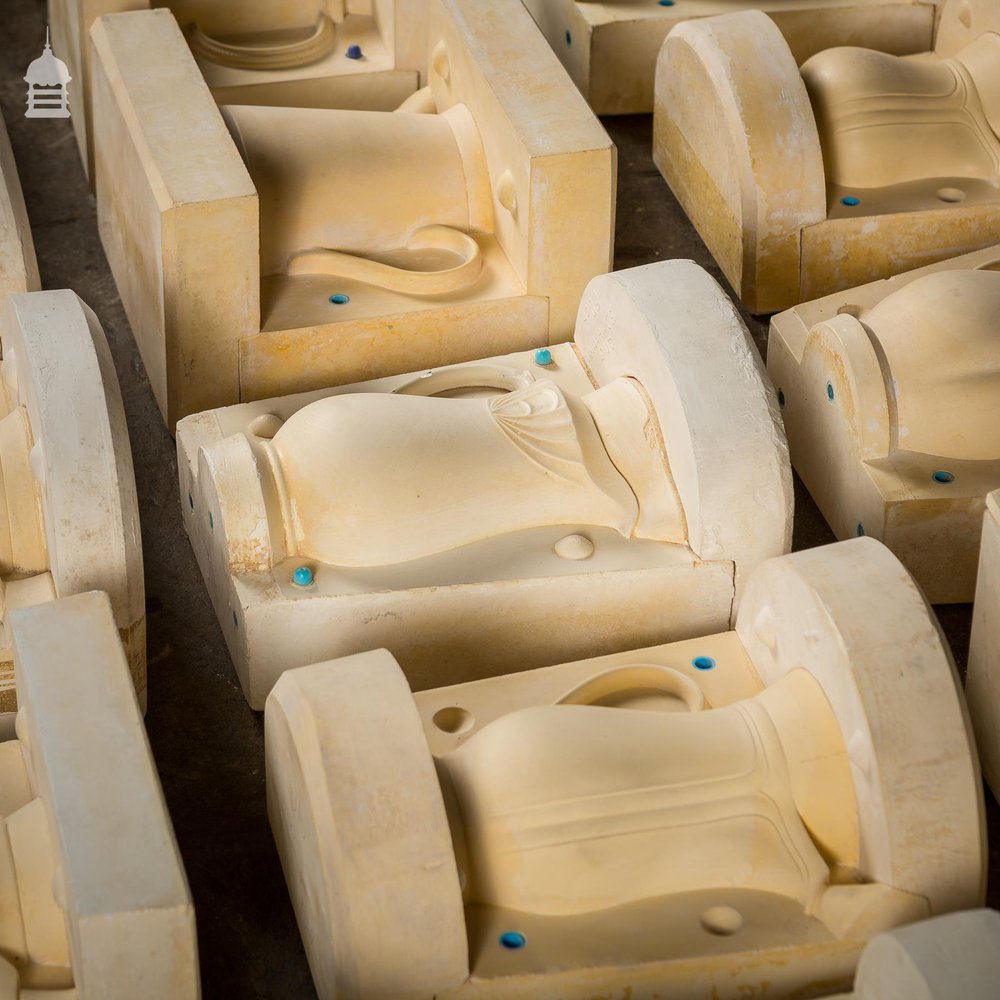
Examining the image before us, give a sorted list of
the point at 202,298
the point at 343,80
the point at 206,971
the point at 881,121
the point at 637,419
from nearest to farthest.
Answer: the point at 206,971, the point at 637,419, the point at 202,298, the point at 881,121, the point at 343,80

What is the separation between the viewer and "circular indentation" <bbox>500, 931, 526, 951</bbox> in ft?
9.20

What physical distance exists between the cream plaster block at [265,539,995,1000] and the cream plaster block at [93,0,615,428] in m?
1.39

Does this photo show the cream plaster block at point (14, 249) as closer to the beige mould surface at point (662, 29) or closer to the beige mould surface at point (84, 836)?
the beige mould surface at point (84, 836)

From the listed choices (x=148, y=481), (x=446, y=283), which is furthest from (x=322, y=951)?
(x=446, y=283)

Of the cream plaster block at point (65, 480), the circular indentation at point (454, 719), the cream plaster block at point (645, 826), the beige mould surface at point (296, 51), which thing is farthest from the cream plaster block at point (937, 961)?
the beige mould surface at point (296, 51)

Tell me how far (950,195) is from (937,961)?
2.74m

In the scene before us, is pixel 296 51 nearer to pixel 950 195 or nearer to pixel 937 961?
pixel 950 195

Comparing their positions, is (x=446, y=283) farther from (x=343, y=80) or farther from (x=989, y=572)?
(x=989, y=572)

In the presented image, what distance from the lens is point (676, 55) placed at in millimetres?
4812

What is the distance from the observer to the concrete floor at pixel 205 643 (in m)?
3.20

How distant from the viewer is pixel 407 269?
440 cm

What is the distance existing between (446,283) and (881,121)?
1.33 m

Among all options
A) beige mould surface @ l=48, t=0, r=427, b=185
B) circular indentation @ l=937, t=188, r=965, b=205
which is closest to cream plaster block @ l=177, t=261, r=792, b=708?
circular indentation @ l=937, t=188, r=965, b=205

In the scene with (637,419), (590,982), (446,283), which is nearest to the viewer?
(590,982)
